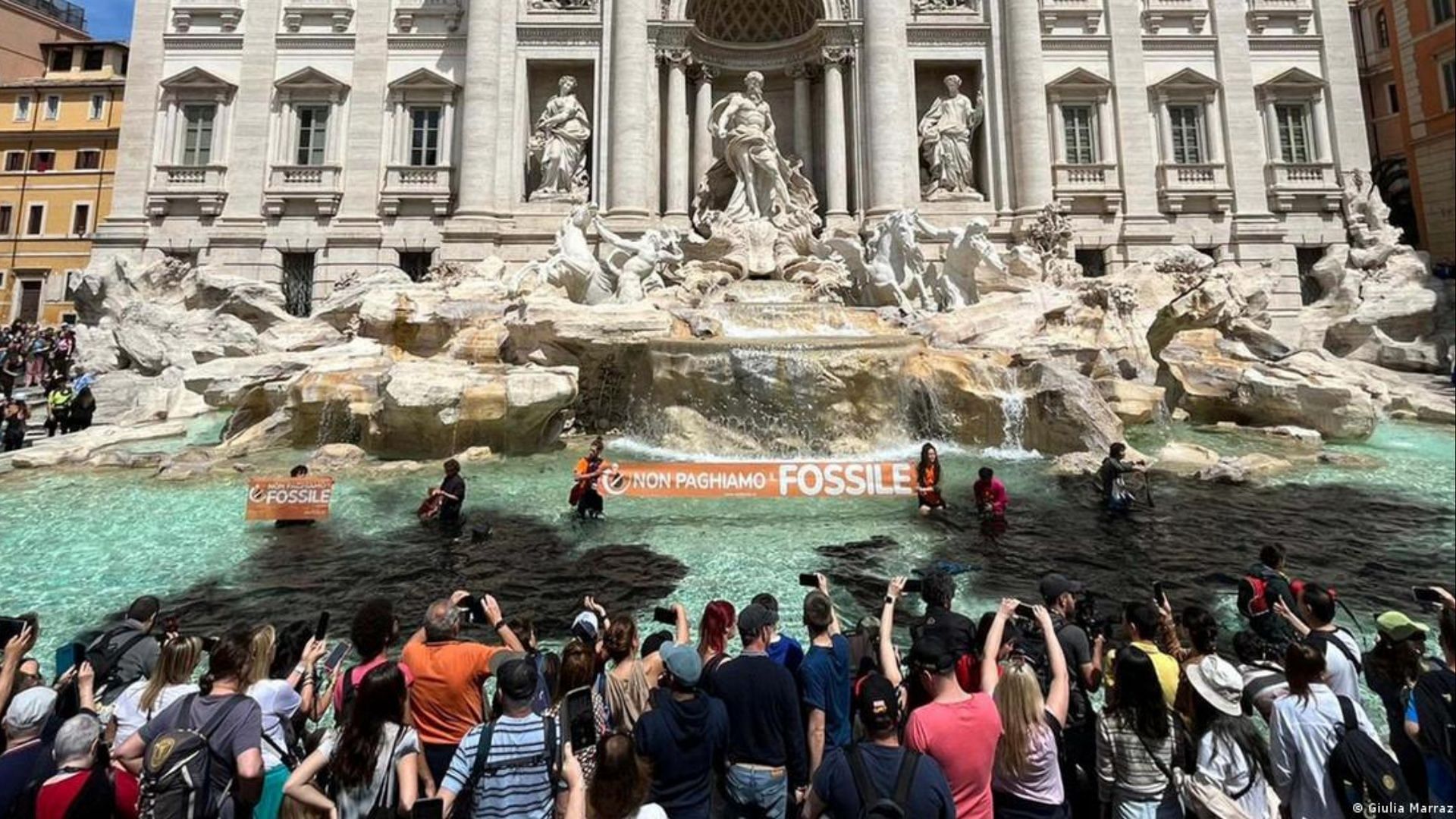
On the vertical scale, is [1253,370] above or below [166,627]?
A: above

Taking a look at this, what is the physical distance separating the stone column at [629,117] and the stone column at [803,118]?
4.45m

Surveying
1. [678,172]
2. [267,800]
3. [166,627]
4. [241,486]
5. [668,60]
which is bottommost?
[267,800]

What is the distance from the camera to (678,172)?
20.2 meters

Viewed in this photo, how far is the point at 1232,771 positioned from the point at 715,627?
200cm

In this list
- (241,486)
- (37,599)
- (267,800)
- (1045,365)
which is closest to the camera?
(267,800)

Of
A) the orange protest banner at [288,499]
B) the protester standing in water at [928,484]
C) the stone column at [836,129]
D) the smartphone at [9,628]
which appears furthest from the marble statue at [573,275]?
the smartphone at [9,628]

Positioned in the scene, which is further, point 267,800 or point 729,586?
point 729,586

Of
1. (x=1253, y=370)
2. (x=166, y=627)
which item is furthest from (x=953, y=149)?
(x=166, y=627)

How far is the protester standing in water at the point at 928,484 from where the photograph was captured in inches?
308

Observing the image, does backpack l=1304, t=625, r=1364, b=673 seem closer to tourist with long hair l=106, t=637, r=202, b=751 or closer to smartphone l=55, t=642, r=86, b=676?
tourist with long hair l=106, t=637, r=202, b=751

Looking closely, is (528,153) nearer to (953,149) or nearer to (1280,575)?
(953,149)

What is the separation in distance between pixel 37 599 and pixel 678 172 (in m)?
17.1

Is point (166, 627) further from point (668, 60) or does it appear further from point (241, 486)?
point (668, 60)

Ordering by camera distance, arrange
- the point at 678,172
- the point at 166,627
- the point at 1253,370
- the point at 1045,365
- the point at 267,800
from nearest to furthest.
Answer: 1. the point at 267,800
2. the point at 166,627
3. the point at 1045,365
4. the point at 1253,370
5. the point at 678,172
